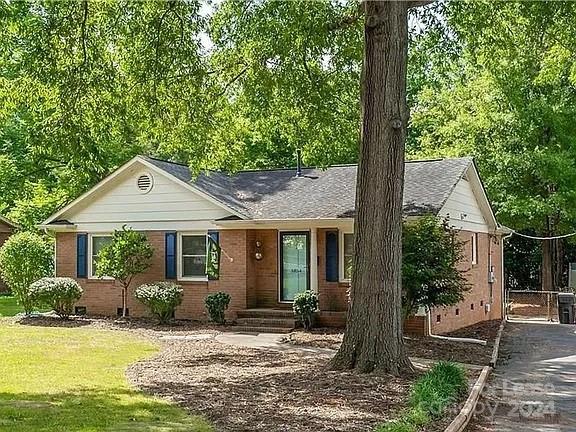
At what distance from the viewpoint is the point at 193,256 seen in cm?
1970

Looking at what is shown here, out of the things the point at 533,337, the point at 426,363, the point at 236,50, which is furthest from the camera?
the point at 533,337

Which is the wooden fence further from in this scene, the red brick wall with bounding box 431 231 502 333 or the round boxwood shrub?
the round boxwood shrub

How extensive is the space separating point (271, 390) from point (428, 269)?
6.19 meters

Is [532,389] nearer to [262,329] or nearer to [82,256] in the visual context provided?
[262,329]

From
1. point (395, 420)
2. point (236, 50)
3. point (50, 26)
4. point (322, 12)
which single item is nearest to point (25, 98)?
point (50, 26)

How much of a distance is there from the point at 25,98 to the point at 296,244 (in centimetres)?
→ 858

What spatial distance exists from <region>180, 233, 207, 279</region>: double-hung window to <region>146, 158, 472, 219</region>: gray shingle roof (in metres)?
1.44

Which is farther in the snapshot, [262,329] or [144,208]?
[144,208]

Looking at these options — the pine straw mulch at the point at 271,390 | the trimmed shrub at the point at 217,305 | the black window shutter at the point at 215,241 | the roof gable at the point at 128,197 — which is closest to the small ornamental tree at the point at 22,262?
the roof gable at the point at 128,197

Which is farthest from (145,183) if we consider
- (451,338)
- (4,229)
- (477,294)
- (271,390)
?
(4,229)

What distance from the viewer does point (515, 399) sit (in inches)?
377

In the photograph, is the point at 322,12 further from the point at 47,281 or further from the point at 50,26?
the point at 47,281

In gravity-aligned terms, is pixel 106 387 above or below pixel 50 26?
below

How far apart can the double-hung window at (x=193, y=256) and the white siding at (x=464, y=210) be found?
674cm
